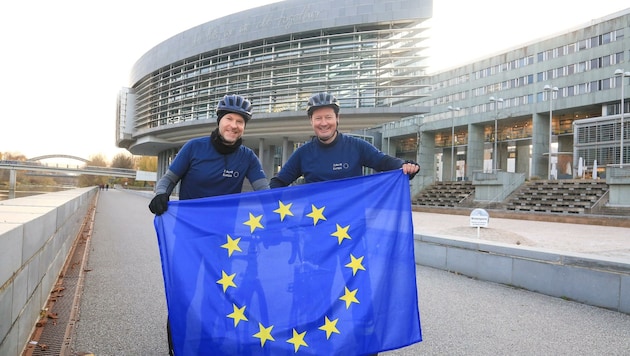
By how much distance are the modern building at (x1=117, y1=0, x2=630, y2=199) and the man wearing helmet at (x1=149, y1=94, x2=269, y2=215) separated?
34.5 metres

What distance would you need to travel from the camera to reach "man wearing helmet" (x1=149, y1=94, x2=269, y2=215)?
3863 millimetres

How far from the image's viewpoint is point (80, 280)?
6.59 metres

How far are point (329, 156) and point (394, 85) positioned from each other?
122 ft

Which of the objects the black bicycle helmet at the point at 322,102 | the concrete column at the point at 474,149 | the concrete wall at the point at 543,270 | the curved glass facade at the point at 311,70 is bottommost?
the concrete wall at the point at 543,270

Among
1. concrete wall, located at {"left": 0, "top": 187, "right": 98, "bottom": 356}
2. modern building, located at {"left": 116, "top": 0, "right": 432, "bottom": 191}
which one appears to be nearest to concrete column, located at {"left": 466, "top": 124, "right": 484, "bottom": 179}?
modern building, located at {"left": 116, "top": 0, "right": 432, "bottom": 191}

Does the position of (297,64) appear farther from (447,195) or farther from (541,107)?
(541,107)

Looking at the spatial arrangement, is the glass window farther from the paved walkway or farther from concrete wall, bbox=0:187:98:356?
concrete wall, bbox=0:187:98:356

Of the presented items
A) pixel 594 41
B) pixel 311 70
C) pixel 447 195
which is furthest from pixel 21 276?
pixel 594 41

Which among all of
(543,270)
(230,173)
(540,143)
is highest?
(540,143)

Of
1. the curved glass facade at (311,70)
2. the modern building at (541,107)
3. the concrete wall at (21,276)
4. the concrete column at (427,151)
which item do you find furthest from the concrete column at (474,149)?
the concrete wall at (21,276)

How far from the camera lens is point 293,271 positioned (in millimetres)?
3625

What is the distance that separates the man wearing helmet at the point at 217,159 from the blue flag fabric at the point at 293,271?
0.24 m

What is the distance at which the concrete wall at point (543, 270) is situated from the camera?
543 cm

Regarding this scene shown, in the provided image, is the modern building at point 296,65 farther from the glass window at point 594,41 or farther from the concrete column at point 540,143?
the glass window at point 594,41
